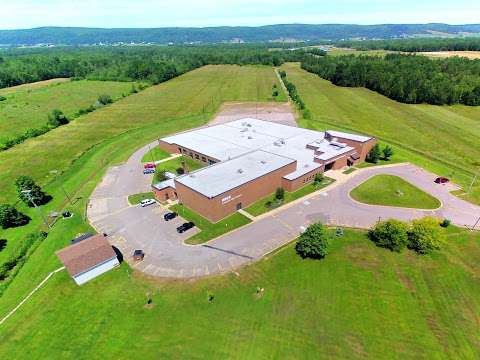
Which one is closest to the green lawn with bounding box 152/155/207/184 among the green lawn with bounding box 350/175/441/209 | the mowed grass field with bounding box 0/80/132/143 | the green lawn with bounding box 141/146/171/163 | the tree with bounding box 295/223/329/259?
the green lawn with bounding box 141/146/171/163

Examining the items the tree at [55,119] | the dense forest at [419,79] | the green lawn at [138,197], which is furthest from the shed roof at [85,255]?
the dense forest at [419,79]

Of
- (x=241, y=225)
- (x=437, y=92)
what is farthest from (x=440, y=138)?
(x=241, y=225)

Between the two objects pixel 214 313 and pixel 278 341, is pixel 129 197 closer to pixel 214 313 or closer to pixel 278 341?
pixel 214 313

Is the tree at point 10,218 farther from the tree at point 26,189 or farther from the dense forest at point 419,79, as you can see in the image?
the dense forest at point 419,79

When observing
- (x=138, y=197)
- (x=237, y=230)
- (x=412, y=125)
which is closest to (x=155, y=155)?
(x=138, y=197)

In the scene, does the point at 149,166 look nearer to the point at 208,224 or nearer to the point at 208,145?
the point at 208,145

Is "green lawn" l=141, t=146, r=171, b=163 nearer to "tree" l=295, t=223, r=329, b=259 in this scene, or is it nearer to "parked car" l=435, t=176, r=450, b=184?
"tree" l=295, t=223, r=329, b=259
